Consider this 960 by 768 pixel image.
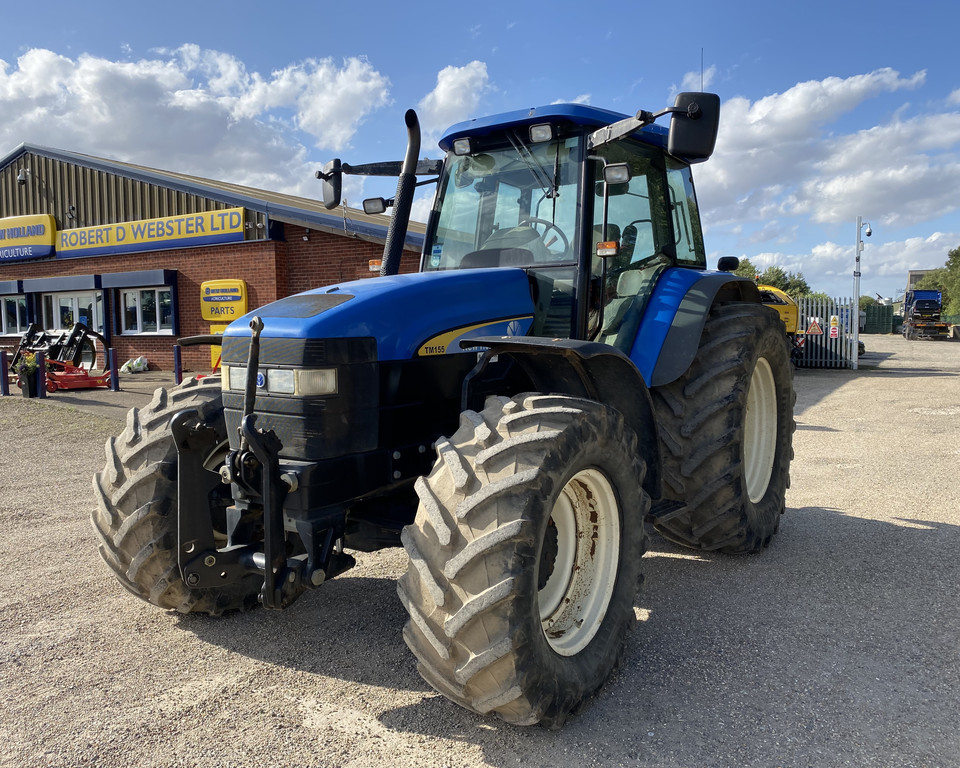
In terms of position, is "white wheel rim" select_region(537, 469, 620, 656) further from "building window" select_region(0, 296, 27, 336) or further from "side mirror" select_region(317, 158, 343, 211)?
"building window" select_region(0, 296, 27, 336)

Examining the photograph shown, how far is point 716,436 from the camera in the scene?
12.6 feet

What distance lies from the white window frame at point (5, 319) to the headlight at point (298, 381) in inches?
846

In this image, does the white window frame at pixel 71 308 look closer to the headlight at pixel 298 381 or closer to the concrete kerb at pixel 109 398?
the concrete kerb at pixel 109 398

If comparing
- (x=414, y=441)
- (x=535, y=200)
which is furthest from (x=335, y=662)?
(x=535, y=200)

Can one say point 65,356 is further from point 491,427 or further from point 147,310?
point 491,427


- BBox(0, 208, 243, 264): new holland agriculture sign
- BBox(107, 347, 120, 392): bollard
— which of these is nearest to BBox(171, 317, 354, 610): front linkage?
BBox(107, 347, 120, 392): bollard

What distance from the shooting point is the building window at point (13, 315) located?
20938mm

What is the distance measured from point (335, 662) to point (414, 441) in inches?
39.0

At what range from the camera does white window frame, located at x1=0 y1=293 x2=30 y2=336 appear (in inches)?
822

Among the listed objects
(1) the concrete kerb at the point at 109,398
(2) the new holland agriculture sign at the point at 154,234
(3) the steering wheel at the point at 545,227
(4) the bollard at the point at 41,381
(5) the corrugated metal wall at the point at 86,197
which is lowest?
(1) the concrete kerb at the point at 109,398

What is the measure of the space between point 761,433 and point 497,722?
2.97 metres

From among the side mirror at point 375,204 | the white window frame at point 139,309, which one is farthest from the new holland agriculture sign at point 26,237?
the side mirror at point 375,204

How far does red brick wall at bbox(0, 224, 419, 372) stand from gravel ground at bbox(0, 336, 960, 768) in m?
9.60

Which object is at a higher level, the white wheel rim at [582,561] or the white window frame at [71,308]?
the white window frame at [71,308]
